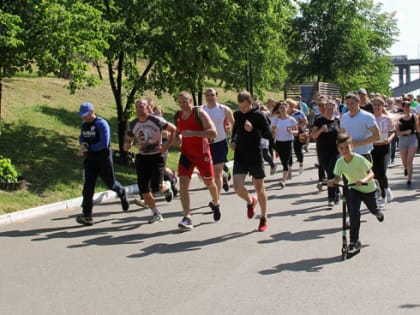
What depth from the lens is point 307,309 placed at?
5273 millimetres

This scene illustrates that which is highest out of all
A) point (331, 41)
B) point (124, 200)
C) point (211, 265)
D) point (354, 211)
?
point (331, 41)

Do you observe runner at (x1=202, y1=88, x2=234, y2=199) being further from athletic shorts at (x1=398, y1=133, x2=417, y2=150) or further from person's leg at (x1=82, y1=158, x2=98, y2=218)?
athletic shorts at (x1=398, y1=133, x2=417, y2=150)

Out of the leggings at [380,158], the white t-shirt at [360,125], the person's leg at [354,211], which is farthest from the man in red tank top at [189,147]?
the leggings at [380,158]

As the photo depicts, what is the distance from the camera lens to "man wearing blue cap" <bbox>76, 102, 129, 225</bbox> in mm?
9695

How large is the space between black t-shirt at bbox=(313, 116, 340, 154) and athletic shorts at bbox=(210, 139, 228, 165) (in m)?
1.58

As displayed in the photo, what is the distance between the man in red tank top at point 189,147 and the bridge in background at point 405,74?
323 ft

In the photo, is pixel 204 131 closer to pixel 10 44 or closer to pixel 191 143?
pixel 191 143

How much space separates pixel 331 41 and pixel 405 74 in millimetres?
67853

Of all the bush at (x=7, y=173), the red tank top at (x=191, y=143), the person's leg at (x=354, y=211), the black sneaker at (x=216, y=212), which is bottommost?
the black sneaker at (x=216, y=212)

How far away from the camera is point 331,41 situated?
47000 mm

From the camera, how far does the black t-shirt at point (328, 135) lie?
35.9 ft

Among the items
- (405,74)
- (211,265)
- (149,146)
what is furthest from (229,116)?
(405,74)

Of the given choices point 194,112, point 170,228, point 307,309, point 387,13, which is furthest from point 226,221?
point 387,13

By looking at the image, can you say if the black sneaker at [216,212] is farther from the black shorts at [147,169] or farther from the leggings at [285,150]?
the leggings at [285,150]
